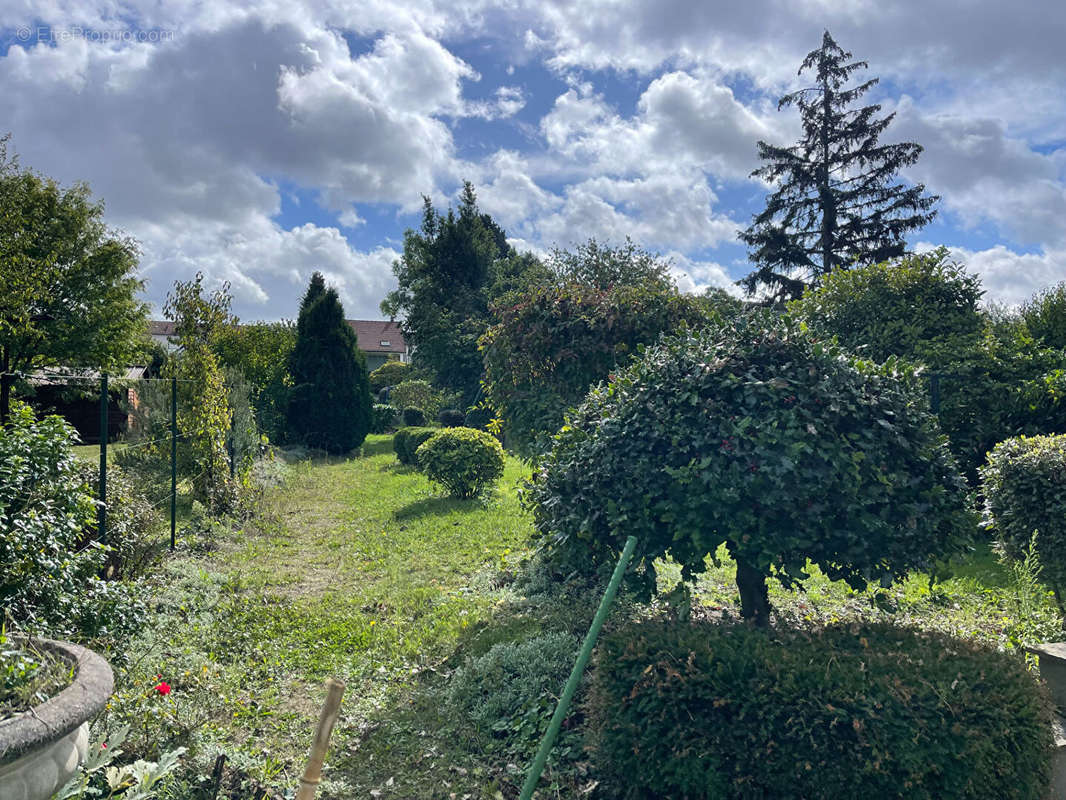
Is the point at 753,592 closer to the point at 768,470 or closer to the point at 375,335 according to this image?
the point at 768,470

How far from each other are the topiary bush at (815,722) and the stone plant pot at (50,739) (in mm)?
2036

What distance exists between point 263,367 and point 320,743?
64.8ft

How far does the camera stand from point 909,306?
888 centimetres

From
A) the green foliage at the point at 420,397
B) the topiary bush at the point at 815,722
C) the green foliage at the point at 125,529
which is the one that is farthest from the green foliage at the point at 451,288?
the topiary bush at the point at 815,722

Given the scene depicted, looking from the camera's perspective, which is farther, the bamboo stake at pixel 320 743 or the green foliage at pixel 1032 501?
the green foliage at pixel 1032 501

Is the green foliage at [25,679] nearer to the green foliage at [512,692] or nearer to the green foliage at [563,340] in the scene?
the green foliage at [512,692]

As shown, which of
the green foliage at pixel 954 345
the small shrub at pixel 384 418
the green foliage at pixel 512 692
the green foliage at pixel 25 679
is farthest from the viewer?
the small shrub at pixel 384 418

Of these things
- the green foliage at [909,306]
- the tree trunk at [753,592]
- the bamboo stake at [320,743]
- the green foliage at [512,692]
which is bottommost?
the green foliage at [512,692]

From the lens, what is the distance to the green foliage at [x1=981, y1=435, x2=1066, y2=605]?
5.03 meters

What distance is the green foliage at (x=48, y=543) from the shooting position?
3303 millimetres

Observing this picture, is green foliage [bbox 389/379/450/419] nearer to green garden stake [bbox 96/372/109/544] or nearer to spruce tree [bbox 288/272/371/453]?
spruce tree [bbox 288/272/371/453]

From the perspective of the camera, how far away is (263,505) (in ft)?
34.1

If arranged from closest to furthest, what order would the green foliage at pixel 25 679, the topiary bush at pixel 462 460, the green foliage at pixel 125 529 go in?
the green foliage at pixel 25 679 < the green foliage at pixel 125 529 < the topiary bush at pixel 462 460

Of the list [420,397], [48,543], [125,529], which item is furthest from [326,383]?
[48,543]
